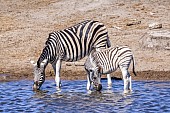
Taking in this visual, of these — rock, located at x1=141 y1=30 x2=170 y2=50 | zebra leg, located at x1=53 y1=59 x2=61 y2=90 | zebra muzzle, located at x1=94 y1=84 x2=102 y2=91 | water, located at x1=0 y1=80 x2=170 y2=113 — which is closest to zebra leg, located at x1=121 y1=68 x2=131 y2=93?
water, located at x1=0 y1=80 x2=170 y2=113

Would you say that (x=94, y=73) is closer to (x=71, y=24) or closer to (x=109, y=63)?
(x=109, y=63)

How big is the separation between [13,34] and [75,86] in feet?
20.0

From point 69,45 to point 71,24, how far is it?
636 centimetres

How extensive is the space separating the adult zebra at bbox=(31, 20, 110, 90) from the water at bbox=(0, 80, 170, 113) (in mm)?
494

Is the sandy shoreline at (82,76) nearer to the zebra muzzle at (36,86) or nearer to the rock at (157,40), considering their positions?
the zebra muzzle at (36,86)

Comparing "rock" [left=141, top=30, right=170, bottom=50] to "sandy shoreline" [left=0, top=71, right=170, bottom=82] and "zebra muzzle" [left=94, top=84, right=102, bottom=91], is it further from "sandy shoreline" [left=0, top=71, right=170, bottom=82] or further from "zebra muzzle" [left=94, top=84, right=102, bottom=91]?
"zebra muzzle" [left=94, top=84, right=102, bottom=91]

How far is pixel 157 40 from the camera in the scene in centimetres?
1716

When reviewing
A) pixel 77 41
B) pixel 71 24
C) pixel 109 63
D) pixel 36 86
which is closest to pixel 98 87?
pixel 109 63

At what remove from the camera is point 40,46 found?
60.3 feet

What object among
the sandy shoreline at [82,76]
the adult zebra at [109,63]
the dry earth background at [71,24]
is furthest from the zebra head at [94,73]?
the dry earth background at [71,24]

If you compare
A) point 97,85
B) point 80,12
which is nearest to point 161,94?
point 97,85

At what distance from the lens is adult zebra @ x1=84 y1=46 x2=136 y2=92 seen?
1340cm

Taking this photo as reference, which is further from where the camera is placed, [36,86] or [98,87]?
[36,86]

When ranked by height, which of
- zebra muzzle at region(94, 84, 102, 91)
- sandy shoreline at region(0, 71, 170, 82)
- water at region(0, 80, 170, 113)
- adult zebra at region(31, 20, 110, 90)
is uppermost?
adult zebra at region(31, 20, 110, 90)
